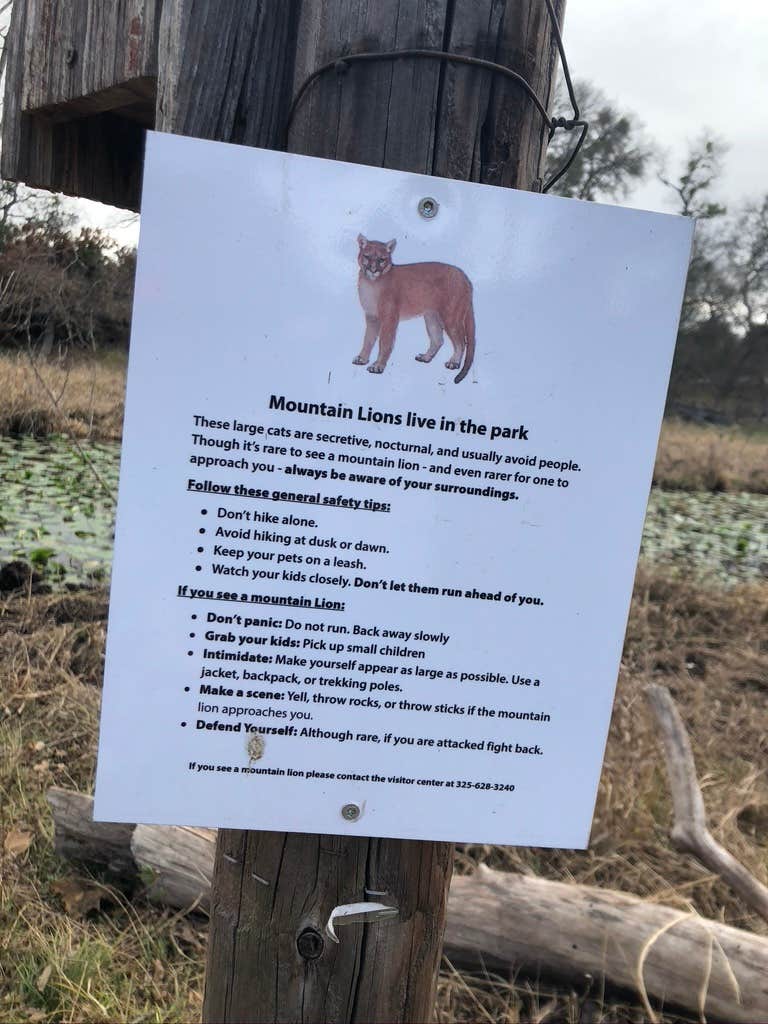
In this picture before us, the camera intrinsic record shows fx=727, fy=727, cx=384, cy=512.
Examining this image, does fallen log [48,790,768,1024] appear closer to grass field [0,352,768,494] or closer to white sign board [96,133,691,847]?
white sign board [96,133,691,847]

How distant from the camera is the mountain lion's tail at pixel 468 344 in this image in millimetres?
942

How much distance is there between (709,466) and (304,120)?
1423 centimetres

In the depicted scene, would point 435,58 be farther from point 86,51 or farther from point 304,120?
point 86,51

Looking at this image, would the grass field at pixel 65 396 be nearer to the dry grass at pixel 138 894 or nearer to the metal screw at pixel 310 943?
the dry grass at pixel 138 894

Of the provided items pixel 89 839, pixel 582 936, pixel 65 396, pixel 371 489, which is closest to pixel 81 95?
pixel 371 489

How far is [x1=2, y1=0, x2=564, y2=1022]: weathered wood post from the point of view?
0.96 m

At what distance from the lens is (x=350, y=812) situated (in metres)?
1.03

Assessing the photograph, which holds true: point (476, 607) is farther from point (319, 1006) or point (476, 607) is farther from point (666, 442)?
point (666, 442)

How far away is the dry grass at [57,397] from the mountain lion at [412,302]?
4.32m

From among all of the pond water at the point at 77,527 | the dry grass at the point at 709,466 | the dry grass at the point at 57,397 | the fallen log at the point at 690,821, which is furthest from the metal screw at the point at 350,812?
the dry grass at the point at 709,466

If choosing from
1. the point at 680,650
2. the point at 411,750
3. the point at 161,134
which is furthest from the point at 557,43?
the point at 680,650

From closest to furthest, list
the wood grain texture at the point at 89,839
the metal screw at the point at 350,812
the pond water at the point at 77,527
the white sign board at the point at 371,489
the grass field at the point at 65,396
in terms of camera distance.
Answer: the white sign board at the point at 371,489 → the metal screw at the point at 350,812 → the wood grain texture at the point at 89,839 → the pond water at the point at 77,527 → the grass field at the point at 65,396

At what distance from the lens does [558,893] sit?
2.13 meters

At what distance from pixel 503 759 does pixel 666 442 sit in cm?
1569
